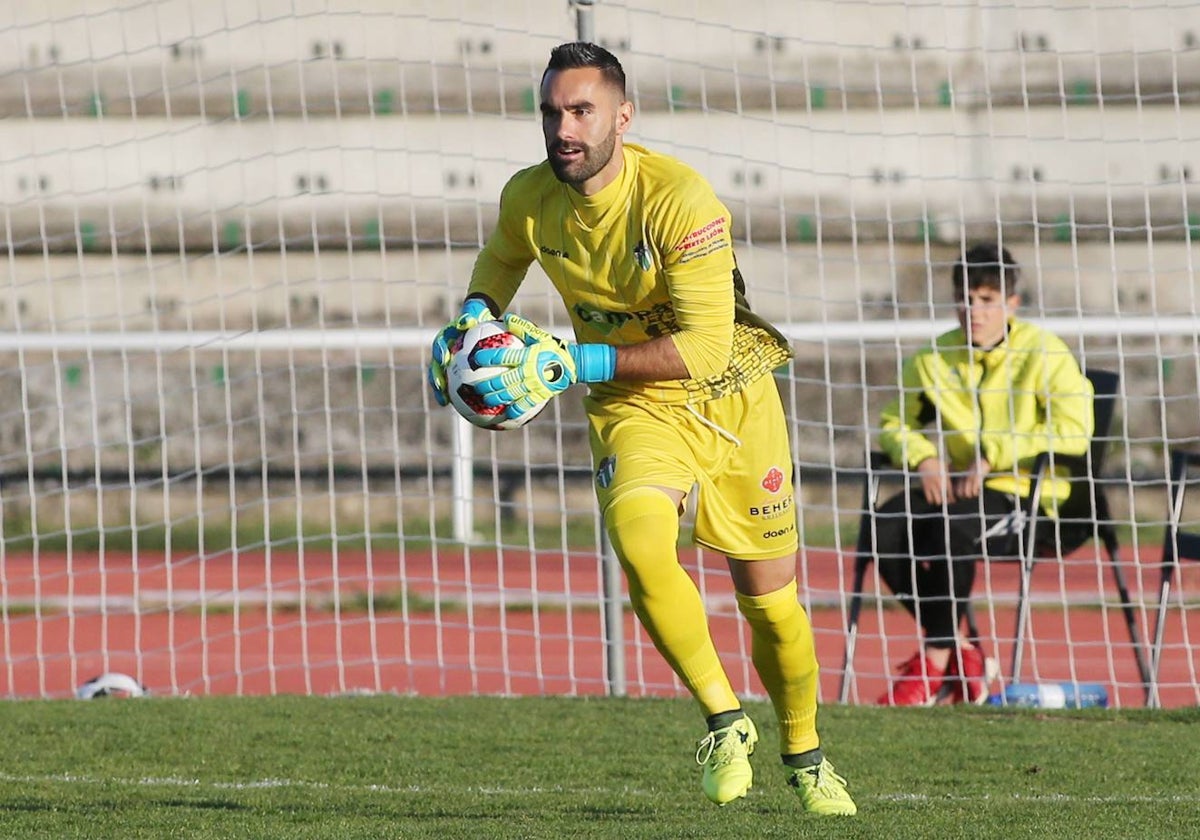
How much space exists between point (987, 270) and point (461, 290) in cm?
496

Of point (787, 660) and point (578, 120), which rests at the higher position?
point (578, 120)

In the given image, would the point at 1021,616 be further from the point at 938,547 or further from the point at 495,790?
the point at 495,790

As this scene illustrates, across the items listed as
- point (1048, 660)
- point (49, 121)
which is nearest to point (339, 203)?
point (49, 121)

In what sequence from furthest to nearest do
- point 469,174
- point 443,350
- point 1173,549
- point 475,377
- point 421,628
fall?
point 469,174, point 421,628, point 1173,549, point 443,350, point 475,377

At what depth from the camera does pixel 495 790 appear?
5.87 m

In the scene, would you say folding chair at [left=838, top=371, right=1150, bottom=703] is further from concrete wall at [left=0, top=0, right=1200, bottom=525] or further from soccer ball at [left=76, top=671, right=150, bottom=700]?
soccer ball at [left=76, top=671, right=150, bottom=700]

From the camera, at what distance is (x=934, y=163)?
11609mm

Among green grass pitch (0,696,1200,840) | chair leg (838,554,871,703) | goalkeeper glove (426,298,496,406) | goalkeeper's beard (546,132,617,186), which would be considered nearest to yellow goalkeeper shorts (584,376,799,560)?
goalkeeper glove (426,298,496,406)

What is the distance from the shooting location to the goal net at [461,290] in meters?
8.98

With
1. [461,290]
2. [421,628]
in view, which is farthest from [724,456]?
[461,290]

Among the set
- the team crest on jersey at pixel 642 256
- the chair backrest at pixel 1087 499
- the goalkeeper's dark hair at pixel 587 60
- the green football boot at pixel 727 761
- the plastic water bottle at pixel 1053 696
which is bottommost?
the plastic water bottle at pixel 1053 696

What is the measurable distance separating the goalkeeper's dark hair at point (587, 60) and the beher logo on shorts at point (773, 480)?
3.75 ft

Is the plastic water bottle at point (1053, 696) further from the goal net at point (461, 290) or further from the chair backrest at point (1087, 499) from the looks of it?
the chair backrest at point (1087, 499)

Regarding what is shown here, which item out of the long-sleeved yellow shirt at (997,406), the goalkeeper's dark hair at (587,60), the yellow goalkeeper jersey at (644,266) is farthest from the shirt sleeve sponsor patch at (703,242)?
the long-sleeved yellow shirt at (997,406)
